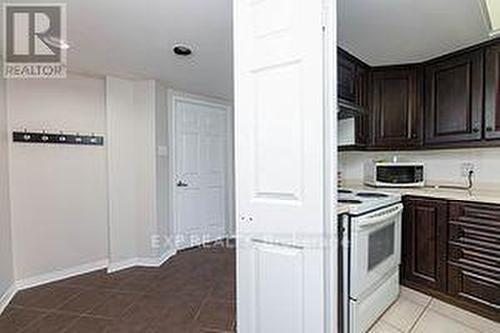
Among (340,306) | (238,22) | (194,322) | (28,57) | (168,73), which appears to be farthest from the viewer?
(168,73)

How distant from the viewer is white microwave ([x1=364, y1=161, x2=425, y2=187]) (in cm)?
296

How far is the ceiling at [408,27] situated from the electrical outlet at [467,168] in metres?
1.02

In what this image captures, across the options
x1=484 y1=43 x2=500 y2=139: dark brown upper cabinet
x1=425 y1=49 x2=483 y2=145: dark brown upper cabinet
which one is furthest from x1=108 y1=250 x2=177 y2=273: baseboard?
x1=484 y1=43 x2=500 y2=139: dark brown upper cabinet

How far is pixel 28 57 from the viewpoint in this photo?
2.64 meters

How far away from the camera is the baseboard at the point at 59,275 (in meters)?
2.98

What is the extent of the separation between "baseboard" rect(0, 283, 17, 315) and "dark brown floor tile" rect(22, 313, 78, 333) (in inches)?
17.2

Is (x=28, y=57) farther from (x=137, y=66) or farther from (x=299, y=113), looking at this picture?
(x=299, y=113)

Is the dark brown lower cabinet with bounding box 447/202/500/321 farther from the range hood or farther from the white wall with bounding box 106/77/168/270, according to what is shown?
the white wall with bounding box 106/77/168/270

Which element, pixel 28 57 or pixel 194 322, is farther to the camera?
pixel 28 57

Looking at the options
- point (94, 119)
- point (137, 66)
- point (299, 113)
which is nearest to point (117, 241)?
point (94, 119)

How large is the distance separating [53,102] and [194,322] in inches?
98.1

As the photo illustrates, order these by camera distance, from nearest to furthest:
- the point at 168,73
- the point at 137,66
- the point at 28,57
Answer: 1. the point at 28,57
2. the point at 137,66
3. the point at 168,73

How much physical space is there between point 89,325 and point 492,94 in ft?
11.5

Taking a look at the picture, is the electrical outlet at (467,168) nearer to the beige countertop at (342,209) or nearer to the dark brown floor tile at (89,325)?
the beige countertop at (342,209)
